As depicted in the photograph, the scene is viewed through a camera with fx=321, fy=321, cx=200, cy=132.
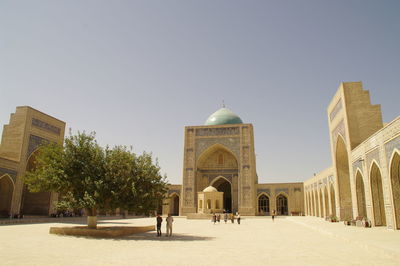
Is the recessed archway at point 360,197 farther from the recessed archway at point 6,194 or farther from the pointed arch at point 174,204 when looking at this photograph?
the pointed arch at point 174,204

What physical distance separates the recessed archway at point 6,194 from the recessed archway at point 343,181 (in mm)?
21448

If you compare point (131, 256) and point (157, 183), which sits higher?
point (157, 183)

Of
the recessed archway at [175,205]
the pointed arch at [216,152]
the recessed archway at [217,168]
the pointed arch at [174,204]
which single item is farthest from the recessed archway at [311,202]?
the recessed archway at [175,205]

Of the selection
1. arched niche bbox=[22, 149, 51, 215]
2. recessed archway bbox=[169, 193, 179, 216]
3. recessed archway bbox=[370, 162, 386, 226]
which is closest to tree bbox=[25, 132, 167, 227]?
recessed archway bbox=[370, 162, 386, 226]

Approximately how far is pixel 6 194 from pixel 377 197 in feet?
74.1

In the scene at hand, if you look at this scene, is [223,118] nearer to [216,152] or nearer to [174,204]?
[216,152]

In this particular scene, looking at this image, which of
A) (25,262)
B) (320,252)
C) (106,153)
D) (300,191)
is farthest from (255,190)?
(25,262)

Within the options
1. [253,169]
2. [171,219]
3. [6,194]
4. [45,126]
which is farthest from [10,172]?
[253,169]

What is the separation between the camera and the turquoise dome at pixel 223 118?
36.1m

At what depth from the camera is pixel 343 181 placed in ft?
65.9

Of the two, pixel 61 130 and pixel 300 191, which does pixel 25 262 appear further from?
pixel 300 191

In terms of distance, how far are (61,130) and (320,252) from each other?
2435 centimetres

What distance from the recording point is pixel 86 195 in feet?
36.1

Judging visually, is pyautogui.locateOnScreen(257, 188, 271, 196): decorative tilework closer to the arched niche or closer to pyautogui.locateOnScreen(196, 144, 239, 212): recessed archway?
pyautogui.locateOnScreen(196, 144, 239, 212): recessed archway
